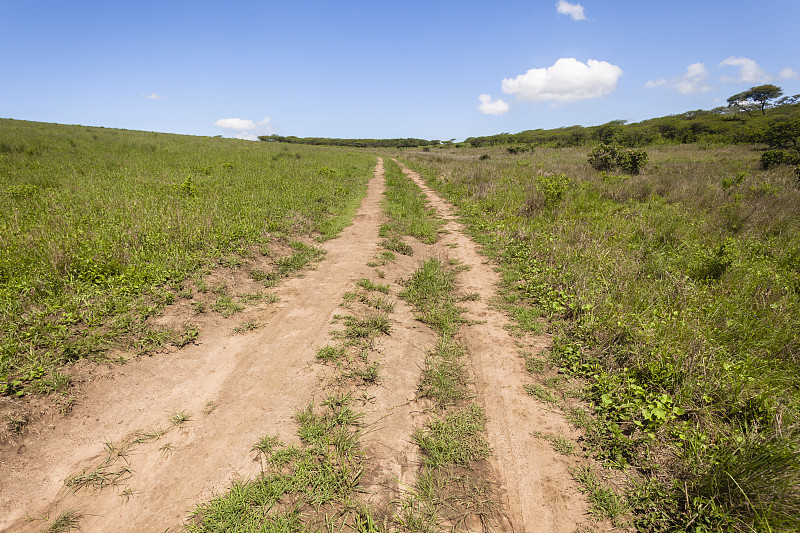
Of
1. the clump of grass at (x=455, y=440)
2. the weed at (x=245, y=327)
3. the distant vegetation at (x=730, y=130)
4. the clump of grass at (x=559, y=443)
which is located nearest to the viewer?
the clump of grass at (x=455, y=440)

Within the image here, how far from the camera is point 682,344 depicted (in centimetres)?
378

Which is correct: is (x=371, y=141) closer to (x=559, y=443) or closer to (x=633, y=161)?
(x=633, y=161)

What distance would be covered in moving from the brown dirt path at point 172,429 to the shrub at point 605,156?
2183 cm

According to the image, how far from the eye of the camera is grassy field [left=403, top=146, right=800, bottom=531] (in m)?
2.39

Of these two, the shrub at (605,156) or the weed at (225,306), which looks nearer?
the weed at (225,306)

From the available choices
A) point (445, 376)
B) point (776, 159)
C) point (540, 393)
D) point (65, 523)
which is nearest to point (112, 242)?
point (65, 523)

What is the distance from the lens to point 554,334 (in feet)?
15.5

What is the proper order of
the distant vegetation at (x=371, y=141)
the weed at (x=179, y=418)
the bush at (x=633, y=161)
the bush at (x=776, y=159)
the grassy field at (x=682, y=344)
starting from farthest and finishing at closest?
the distant vegetation at (x=371, y=141)
the bush at (x=633, y=161)
the bush at (x=776, y=159)
the weed at (x=179, y=418)
the grassy field at (x=682, y=344)

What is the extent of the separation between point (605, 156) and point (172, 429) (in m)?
24.2

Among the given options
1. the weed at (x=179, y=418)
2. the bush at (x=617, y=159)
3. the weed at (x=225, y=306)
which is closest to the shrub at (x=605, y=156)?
the bush at (x=617, y=159)

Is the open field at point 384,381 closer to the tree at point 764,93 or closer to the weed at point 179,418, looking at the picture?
the weed at point 179,418

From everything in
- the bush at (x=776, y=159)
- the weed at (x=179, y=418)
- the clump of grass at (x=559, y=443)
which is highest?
the bush at (x=776, y=159)

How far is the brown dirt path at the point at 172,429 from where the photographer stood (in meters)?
2.39

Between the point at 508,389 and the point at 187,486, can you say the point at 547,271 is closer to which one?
the point at 508,389
